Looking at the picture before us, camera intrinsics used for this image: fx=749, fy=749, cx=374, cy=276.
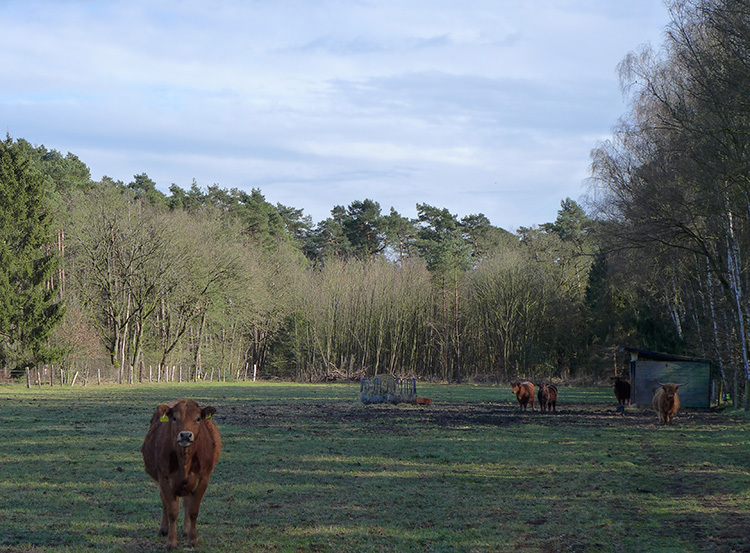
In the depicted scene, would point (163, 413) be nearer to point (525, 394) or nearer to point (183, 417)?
point (183, 417)

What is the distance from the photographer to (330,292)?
182ft

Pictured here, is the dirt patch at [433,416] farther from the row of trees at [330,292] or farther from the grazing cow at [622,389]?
the row of trees at [330,292]

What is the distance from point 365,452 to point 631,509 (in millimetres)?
5877

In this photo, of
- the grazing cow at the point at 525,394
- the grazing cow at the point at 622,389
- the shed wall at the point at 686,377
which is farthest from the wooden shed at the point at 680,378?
the grazing cow at the point at 525,394

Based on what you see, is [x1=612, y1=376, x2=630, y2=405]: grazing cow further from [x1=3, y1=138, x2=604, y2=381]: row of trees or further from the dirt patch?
[x1=3, y1=138, x2=604, y2=381]: row of trees

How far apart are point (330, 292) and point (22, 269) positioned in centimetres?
2169

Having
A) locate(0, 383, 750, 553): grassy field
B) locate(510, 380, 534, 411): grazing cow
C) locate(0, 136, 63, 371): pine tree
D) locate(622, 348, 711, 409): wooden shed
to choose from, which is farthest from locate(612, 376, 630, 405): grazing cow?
locate(0, 136, 63, 371): pine tree

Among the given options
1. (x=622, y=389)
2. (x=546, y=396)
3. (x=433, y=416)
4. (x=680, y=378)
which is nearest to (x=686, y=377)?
(x=680, y=378)

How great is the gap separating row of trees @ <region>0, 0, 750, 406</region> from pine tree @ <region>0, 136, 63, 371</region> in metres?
0.09

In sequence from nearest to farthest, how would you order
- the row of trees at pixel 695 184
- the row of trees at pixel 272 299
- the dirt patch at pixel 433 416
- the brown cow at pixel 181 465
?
1. the brown cow at pixel 181 465
2. the row of trees at pixel 695 184
3. the dirt patch at pixel 433 416
4. the row of trees at pixel 272 299

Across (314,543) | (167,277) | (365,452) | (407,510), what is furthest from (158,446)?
(167,277)

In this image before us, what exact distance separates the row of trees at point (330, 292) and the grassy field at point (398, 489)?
10.7 meters

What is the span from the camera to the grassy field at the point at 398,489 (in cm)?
706

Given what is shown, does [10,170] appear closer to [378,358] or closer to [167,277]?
[167,277]
